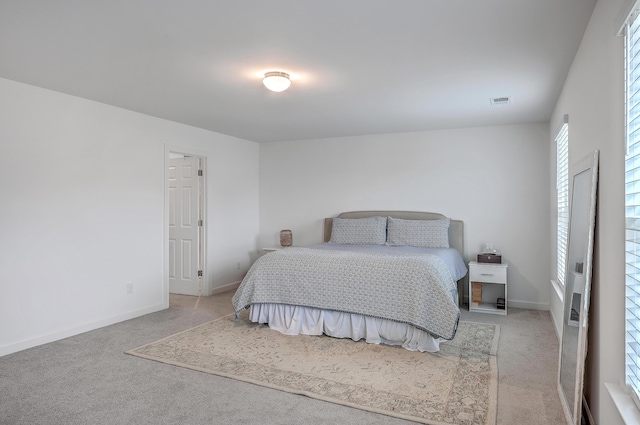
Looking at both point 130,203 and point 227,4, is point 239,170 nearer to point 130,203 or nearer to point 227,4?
point 130,203

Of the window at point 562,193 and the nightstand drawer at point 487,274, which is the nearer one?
the window at point 562,193

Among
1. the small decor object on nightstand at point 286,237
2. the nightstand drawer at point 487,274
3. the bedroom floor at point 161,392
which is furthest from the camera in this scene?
the small decor object on nightstand at point 286,237

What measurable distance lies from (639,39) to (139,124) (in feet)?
14.3

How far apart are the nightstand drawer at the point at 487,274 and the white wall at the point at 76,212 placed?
362 cm

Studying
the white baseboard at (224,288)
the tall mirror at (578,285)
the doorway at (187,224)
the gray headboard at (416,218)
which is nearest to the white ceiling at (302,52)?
the tall mirror at (578,285)

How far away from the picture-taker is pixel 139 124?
4449mm

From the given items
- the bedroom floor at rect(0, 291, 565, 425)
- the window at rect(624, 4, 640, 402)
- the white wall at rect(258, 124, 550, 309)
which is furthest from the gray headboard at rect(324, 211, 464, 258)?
the window at rect(624, 4, 640, 402)

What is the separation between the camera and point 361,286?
3539 millimetres

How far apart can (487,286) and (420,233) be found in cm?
104

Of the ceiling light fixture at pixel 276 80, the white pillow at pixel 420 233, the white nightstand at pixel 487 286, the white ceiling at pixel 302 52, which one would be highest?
the white ceiling at pixel 302 52

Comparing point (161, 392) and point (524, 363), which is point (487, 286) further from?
point (161, 392)

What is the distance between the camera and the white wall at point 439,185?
482 centimetres

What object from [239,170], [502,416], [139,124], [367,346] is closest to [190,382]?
[367,346]

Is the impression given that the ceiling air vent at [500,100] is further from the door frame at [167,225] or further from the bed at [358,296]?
the door frame at [167,225]
